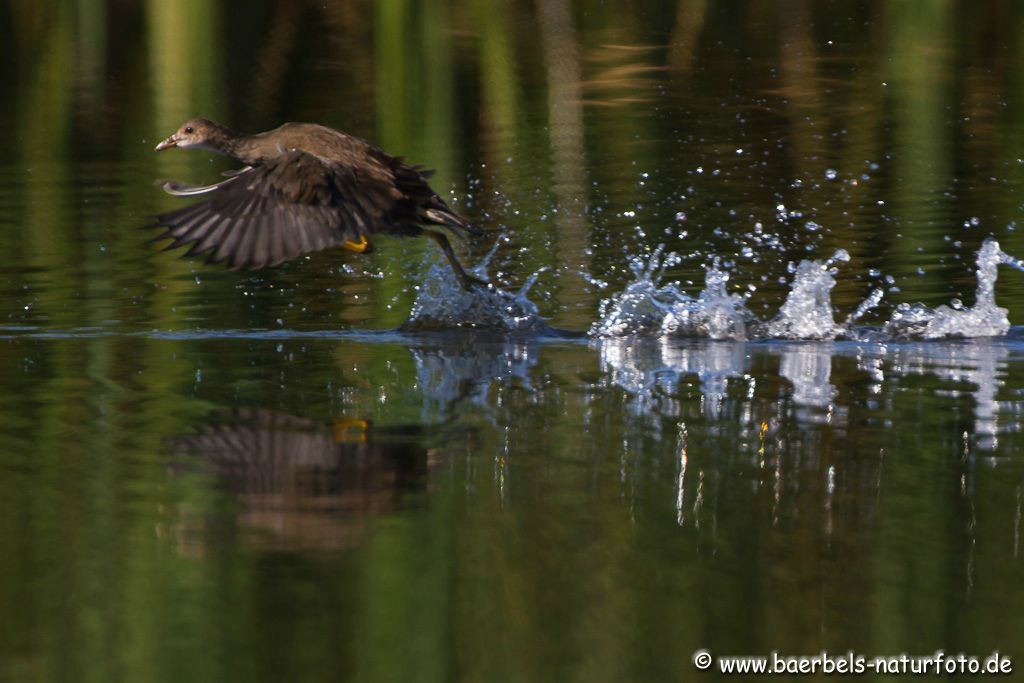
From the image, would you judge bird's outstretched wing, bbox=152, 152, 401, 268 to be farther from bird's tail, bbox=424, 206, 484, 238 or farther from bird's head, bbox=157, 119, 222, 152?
bird's head, bbox=157, 119, 222, 152

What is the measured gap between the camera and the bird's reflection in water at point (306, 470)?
514 centimetres

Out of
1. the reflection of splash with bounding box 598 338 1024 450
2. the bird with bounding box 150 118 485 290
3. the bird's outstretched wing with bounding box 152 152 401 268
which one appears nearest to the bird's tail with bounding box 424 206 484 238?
the bird with bounding box 150 118 485 290

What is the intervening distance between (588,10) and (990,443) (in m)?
20.4

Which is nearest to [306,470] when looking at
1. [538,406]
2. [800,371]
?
[538,406]

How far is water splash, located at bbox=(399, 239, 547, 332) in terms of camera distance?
874cm

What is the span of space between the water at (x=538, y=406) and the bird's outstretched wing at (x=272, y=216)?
548 mm

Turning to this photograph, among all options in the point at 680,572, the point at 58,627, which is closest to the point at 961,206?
the point at 680,572

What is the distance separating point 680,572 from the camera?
472cm

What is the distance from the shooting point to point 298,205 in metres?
7.49

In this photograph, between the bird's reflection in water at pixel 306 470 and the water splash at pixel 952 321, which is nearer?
the bird's reflection in water at pixel 306 470

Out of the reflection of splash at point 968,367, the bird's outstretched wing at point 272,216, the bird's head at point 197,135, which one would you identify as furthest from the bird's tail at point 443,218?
the reflection of splash at point 968,367

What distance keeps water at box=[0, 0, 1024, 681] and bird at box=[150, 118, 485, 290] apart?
553 mm

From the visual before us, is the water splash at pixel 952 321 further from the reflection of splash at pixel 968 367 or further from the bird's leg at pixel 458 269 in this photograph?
the bird's leg at pixel 458 269

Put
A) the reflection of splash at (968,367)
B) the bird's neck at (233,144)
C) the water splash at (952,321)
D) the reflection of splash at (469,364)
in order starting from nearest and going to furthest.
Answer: the reflection of splash at (968,367), the reflection of splash at (469,364), the water splash at (952,321), the bird's neck at (233,144)
